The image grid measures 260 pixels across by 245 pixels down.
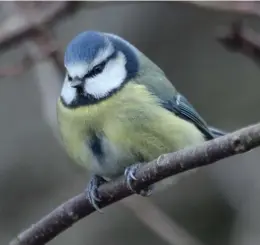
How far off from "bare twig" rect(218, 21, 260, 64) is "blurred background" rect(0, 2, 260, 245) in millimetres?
779

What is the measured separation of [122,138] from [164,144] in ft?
0.33

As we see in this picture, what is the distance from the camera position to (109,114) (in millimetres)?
1670

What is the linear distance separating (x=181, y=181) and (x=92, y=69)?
1161 mm

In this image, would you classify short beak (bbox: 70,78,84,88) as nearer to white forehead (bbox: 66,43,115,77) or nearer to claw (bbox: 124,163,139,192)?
white forehead (bbox: 66,43,115,77)

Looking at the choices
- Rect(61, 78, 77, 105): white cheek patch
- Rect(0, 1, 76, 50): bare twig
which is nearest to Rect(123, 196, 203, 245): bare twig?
Rect(61, 78, 77, 105): white cheek patch

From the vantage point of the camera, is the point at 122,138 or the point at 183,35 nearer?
the point at 122,138

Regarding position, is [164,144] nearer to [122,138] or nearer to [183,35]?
[122,138]

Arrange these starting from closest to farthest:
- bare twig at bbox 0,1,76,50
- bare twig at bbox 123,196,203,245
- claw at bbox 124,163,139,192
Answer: claw at bbox 124,163,139,192, bare twig at bbox 0,1,76,50, bare twig at bbox 123,196,203,245

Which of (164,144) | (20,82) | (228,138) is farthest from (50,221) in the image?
(20,82)

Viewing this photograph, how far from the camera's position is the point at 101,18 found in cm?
322

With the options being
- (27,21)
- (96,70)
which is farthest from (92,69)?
(27,21)

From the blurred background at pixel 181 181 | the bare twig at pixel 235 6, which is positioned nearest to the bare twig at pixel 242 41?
the bare twig at pixel 235 6

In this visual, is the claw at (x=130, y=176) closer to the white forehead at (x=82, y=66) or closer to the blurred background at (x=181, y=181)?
the white forehead at (x=82, y=66)

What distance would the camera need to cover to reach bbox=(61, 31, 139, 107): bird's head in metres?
1.66
